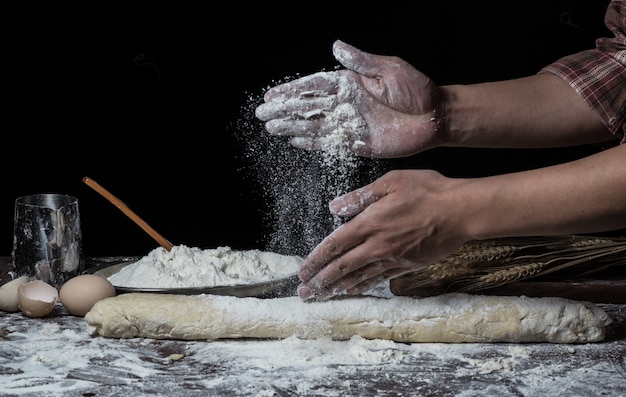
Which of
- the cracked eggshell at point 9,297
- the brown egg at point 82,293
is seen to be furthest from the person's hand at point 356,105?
the cracked eggshell at point 9,297

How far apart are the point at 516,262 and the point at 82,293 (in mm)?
1039

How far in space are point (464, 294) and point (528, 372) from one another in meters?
0.32

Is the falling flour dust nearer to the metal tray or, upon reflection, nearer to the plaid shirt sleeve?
the metal tray

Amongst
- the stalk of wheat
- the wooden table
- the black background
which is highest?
the black background

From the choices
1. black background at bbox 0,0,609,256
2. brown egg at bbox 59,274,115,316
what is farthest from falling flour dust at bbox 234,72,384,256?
black background at bbox 0,0,609,256

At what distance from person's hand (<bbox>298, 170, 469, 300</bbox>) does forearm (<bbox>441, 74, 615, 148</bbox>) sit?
0.47 metres

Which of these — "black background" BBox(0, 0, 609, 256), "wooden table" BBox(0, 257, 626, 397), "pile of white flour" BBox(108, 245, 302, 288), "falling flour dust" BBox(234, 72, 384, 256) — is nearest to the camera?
"wooden table" BBox(0, 257, 626, 397)

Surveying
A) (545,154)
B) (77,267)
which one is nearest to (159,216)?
(77,267)

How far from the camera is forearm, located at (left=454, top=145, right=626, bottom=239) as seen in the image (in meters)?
1.98

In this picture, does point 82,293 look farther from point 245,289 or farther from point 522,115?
point 522,115

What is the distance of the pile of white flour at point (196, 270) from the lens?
2340mm

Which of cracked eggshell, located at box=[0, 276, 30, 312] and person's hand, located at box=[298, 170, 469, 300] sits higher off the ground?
person's hand, located at box=[298, 170, 469, 300]

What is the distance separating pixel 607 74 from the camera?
2.48 m

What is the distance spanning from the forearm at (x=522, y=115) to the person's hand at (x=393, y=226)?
0.47m
